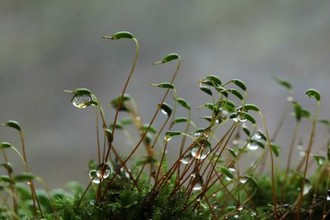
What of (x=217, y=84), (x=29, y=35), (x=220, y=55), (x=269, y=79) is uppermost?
(x=29, y=35)

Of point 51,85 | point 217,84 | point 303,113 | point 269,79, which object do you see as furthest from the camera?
point 269,79

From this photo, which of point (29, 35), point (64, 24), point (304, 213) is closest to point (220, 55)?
point (64, 24)

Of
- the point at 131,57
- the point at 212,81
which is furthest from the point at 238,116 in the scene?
the point at 131,57

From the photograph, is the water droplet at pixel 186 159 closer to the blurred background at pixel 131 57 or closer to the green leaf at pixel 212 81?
the green leaf at pixel 212 81

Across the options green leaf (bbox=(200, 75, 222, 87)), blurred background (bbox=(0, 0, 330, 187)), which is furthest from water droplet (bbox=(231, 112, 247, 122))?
blurred background (bbox=(0, 0, 330, 187))

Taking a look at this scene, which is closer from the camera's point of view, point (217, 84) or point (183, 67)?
point (217, 84)

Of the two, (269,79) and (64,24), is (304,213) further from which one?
(64,24)

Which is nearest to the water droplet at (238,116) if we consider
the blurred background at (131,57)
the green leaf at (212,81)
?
the green leaf at (212,81)
